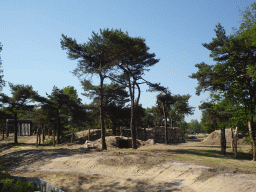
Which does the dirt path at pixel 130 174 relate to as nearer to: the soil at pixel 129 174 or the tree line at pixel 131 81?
the soil at pixel 129 174

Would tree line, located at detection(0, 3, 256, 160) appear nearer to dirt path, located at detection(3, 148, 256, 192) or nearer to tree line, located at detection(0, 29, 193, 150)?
tree line, located at detection(0, 29, 193, 150)

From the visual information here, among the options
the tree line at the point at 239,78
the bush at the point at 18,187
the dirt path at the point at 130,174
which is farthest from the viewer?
the tree line at the point at 239,78

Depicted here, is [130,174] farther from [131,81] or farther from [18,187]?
[131,81]

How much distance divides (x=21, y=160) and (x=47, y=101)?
13.3 meters

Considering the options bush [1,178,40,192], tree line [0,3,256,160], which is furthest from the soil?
tree line [0,3,256,160]

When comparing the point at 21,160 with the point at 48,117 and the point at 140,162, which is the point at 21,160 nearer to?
the point at 140,162

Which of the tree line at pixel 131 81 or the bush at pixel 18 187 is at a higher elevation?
the tree line at pixel 131 81

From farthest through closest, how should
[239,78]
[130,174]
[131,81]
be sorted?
[131,81] → [239,78] → [130,174]

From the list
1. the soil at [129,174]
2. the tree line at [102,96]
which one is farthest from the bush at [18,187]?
the tree line at [102,96]

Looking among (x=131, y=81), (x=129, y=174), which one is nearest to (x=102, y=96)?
(x=131, y=81)

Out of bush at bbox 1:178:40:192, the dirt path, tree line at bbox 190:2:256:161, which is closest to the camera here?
bush at bbox 1:178:40:192

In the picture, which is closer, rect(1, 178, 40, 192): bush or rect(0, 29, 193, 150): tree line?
rect(1, 178, 40, 192): bush

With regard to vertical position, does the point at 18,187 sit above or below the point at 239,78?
below

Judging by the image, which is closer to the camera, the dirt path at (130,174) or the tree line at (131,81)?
the dirt path at (130,174)
